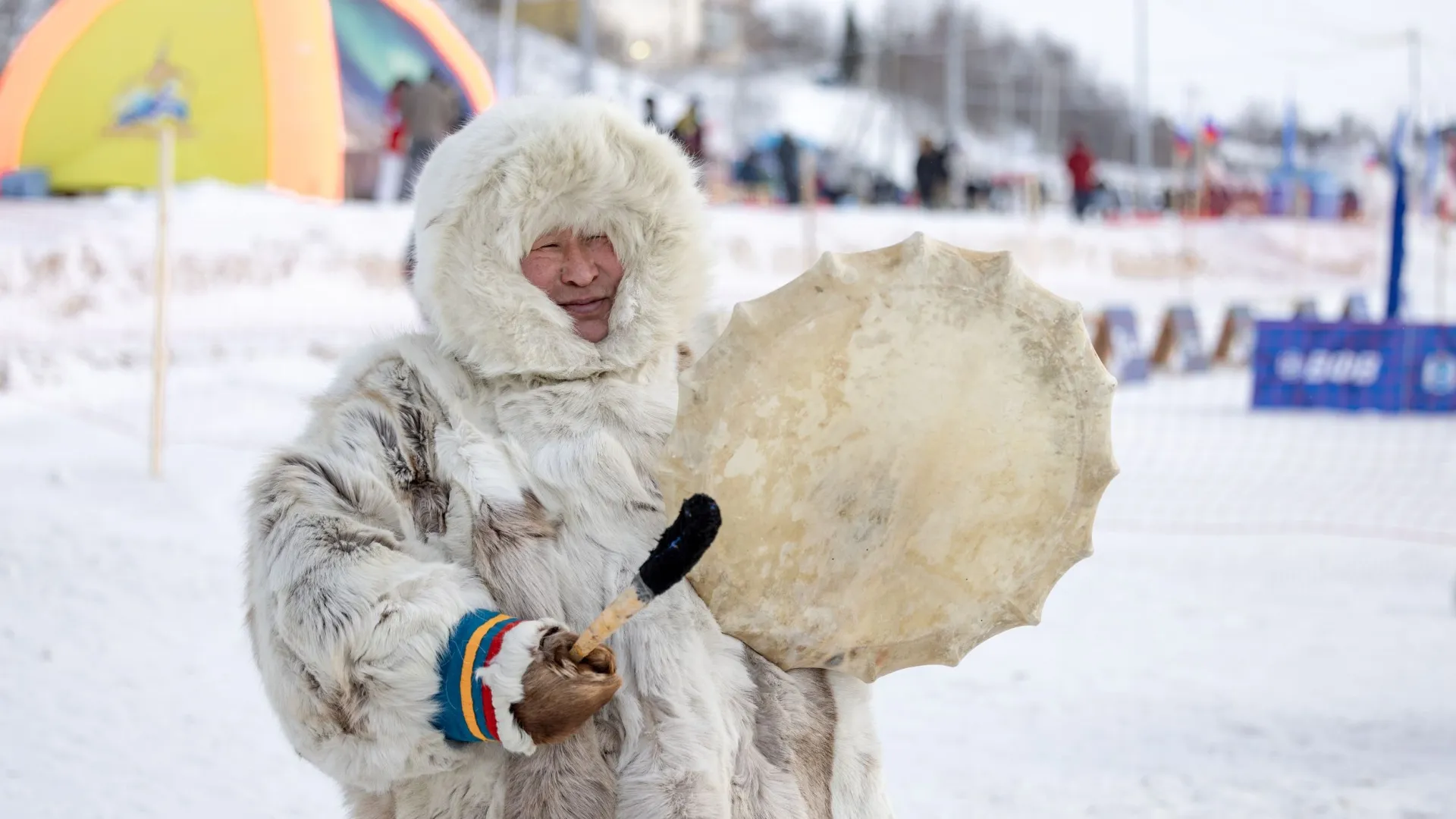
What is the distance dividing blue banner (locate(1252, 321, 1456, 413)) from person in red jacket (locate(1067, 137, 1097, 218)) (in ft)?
37.8

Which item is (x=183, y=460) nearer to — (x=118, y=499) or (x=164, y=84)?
(x=118, y=499)

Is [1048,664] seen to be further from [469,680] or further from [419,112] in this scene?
[419,112]

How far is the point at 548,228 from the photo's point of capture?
204 cm

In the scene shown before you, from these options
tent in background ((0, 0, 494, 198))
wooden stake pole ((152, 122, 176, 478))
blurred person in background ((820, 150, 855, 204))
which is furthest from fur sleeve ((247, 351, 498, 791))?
blurred person in background ((820, 150, 855, 204))

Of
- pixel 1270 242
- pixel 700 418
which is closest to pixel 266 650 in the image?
pixel 700 418

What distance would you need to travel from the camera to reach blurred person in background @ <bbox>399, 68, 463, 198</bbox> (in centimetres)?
989

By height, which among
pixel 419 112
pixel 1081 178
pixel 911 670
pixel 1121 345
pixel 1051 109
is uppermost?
pixel 1051 109

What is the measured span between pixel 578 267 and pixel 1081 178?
22.1m

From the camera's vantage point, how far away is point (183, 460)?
24.5 feet

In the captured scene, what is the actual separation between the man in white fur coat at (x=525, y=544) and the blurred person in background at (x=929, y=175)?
66.5ft

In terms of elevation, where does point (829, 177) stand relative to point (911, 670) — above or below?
above

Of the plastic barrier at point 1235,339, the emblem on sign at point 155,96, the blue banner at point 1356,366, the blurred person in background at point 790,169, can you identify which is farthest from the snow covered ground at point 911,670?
the blurred person in background at point 790,169

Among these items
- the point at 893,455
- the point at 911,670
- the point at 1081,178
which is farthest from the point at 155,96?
the point at 1081,178

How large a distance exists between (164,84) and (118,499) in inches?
135
